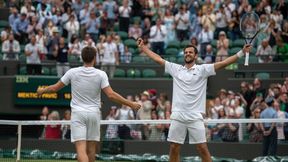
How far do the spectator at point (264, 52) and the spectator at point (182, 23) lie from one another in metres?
3.10

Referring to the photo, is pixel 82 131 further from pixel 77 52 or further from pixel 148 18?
pixel 148 18

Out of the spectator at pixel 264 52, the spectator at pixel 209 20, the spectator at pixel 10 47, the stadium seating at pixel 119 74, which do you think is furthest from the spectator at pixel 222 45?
the spectator at pixel 10 47

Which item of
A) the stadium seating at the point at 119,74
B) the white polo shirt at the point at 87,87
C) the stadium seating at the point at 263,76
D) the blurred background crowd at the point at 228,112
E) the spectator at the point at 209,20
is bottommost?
the blurred background crowd at the point at 228,112

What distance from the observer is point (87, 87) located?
563 inches

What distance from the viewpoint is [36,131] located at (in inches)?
908

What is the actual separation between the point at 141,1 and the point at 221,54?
5137 millimetres

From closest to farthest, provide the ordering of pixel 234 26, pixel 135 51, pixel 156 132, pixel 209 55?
pixel 156 132 < pixel 209 55 < pixel 234 26 < pixel 135 51

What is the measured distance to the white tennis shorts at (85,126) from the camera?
46.9ft

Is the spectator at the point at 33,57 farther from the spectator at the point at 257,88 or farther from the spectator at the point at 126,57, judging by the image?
the spectator at the point at 257,88

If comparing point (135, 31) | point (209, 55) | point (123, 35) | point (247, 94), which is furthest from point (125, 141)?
point (123, 35)

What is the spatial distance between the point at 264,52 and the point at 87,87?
47.9 ft

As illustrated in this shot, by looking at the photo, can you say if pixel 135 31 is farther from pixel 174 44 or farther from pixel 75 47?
pixel 75 47

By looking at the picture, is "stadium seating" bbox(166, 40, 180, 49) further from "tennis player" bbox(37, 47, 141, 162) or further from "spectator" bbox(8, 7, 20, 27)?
"tennis player" bbox(37, 47, 141, 162)

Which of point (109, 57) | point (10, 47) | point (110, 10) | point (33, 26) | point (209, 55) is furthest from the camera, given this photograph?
point (110, 10)
